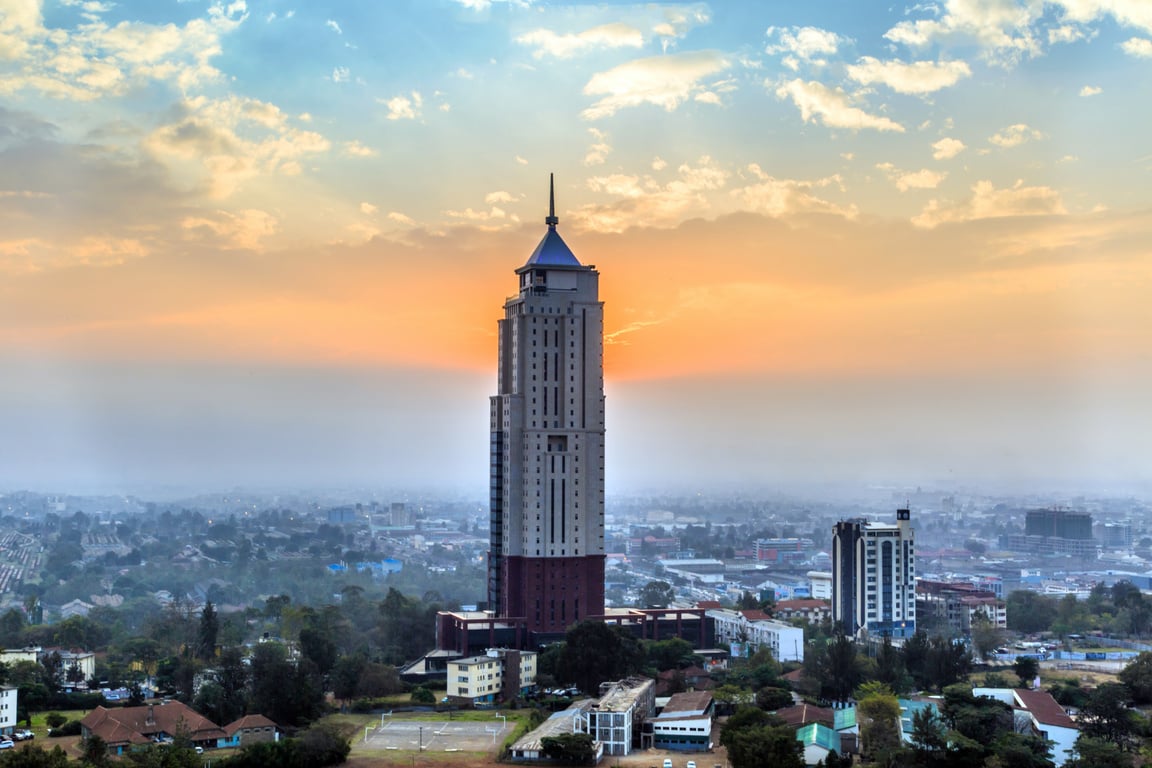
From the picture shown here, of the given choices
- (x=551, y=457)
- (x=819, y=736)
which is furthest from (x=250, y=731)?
(x=551, y=457)

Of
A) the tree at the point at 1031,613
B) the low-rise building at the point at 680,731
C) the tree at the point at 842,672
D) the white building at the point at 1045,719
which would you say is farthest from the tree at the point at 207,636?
the tree at the point at 1031,613

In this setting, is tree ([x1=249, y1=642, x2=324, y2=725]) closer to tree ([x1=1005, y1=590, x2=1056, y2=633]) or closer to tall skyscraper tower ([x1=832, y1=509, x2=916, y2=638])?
tall skyscraper tower ([x1=832, y1=509, x2=916, y2=638])

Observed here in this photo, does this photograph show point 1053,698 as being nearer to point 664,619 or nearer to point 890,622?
point 664,619

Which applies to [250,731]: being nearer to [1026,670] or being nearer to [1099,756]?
[1099,756]

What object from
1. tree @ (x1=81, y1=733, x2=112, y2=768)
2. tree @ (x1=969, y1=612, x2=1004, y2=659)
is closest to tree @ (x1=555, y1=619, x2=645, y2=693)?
tree @ (x1=81, y1=733, x2=112, y2=768)

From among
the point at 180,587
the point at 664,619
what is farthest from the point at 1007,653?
the point at 180,587

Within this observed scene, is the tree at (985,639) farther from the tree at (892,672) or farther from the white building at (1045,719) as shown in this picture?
the white building at (1045,719)
